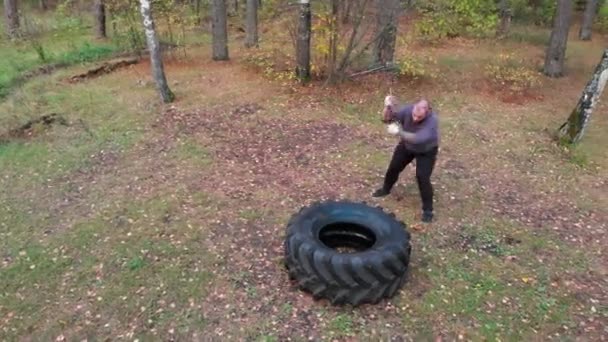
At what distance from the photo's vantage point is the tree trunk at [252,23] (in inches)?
559

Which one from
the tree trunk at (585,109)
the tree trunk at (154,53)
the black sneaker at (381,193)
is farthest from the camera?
the tree trunk at (154,53)

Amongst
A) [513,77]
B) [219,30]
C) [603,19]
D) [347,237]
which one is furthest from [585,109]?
[603,19]

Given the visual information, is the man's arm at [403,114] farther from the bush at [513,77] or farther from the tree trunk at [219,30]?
the tree trunk at [219,30]

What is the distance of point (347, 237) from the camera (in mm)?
5973

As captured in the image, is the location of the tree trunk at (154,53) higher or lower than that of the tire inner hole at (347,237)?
higher

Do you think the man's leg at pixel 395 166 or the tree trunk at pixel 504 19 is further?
the tree trunk at pixel 504 19

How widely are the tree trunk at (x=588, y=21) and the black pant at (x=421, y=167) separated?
1294cm

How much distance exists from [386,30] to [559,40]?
4.35 meters

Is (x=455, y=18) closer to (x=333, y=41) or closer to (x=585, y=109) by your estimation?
(x=333, y=41)

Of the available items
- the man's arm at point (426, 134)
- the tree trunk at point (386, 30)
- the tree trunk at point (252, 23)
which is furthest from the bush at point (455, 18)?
the man's arm at point (426, 134)

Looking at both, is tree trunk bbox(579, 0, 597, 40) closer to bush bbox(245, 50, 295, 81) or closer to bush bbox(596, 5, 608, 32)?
bush bbox(596, 5, 608, 32)

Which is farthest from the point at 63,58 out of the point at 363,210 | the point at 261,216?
the point at 363,210

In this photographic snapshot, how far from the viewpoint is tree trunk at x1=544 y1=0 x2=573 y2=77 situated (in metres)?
11.8

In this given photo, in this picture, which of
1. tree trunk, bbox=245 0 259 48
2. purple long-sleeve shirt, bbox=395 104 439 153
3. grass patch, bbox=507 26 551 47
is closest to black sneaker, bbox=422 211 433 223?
purple long-sleeve shirt, bbox=395 104 439 153
